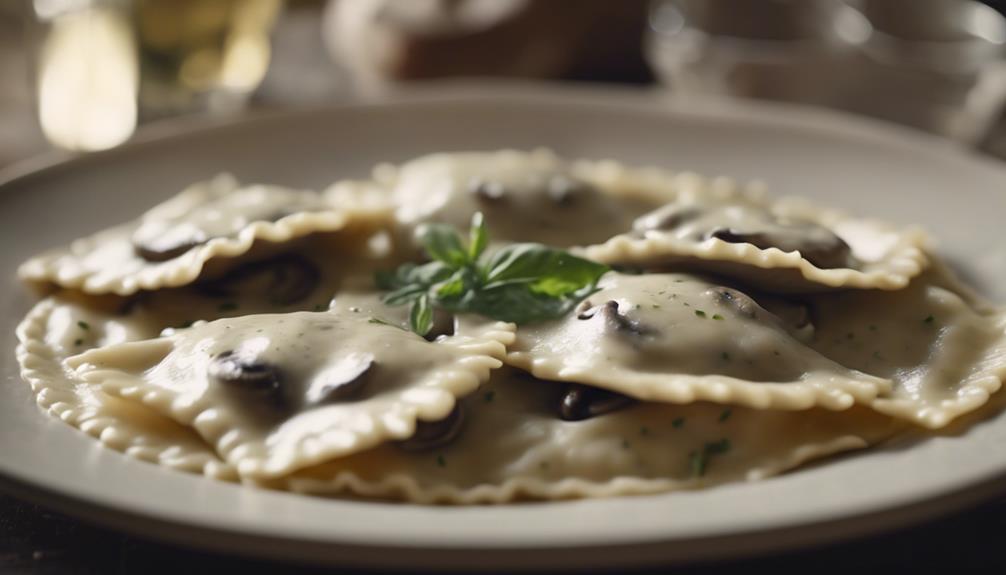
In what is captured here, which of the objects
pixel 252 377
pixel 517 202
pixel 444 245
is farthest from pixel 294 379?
pixel 517 202

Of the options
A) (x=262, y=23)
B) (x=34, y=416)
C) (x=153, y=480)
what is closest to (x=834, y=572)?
(x=153, y=480)

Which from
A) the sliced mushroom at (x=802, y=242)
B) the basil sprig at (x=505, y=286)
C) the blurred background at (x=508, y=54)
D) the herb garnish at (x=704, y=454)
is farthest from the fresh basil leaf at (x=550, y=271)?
the blurred background at (x=508, y=54)

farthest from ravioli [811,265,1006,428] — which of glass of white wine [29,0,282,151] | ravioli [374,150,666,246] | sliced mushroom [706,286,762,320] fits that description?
glass of white wine [29,0,282,151]

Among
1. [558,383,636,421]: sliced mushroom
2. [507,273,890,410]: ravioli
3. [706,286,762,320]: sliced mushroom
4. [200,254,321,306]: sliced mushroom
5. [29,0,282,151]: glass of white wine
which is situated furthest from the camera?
[29,0,282,151]: glass of white wine

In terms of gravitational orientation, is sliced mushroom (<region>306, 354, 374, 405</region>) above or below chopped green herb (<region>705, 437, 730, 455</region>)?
above

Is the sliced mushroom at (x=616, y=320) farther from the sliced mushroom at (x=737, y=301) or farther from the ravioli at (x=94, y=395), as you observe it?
the ravioli at (x=94, y=395)

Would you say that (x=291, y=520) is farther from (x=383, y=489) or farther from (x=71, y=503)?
(x=71, y=503)

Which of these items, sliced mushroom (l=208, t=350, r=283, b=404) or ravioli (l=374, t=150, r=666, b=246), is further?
A: ravioli (l=374, t=150, r=666, b=246)

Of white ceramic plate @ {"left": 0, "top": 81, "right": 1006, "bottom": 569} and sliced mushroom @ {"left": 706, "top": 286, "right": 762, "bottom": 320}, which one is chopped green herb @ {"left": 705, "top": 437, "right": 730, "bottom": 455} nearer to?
white ceramic plate @ {"left": 0, "top": 81, "right": 1006, "bottom": 569}
